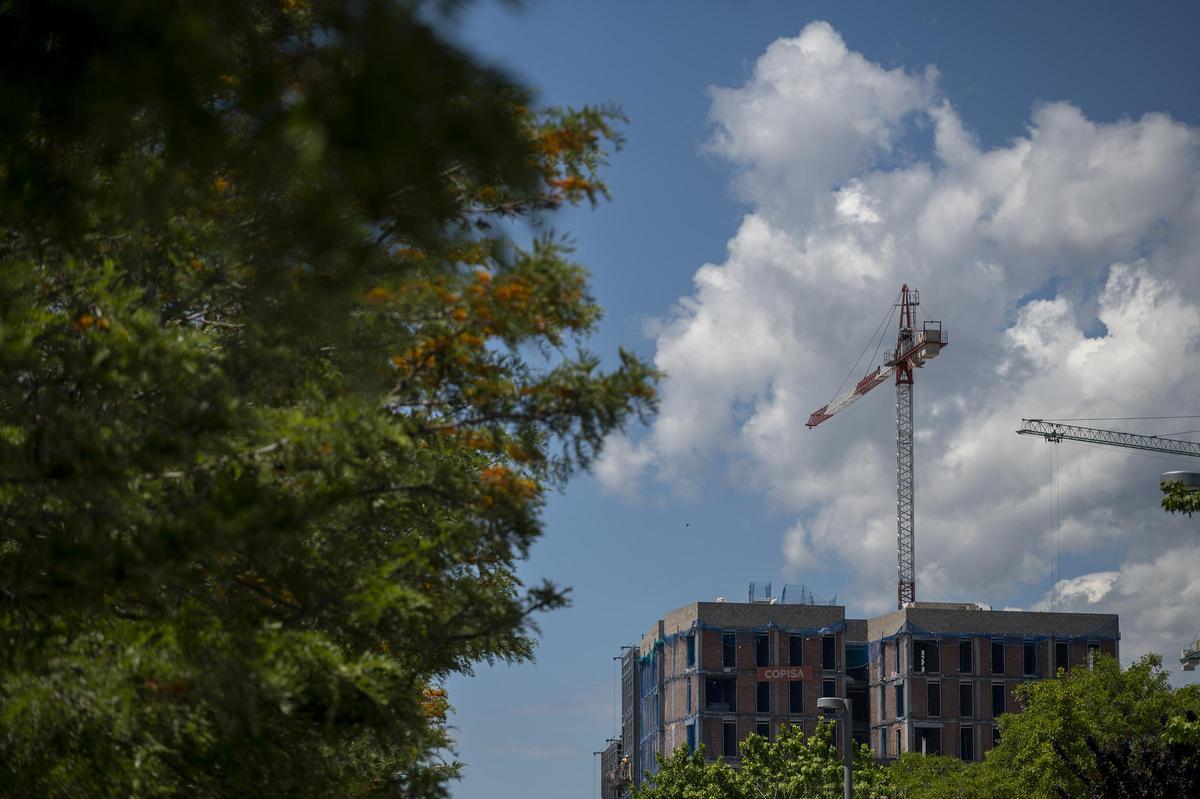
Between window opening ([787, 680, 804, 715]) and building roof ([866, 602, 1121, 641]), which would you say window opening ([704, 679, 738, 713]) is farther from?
building roof ([866, 602, 1121, 641])

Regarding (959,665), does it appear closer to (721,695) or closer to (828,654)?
(828,654)

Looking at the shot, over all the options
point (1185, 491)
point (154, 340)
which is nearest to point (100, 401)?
point (154, 340)

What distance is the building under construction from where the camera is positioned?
96125mm

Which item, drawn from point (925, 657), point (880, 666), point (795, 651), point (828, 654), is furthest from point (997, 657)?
point (795, 651)

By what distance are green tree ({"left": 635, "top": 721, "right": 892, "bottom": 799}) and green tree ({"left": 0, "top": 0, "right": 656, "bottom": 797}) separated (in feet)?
150

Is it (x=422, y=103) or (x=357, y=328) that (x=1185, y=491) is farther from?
(x=422, y=103)

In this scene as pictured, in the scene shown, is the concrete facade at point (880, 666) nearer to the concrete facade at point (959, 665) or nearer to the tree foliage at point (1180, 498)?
the concrete facade at point (959, 665)

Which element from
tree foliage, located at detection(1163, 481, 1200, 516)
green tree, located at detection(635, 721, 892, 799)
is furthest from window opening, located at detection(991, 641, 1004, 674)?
tree foliage, located at detection(1163, 481, 1200, 516)

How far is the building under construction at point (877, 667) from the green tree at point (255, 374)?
8501cm

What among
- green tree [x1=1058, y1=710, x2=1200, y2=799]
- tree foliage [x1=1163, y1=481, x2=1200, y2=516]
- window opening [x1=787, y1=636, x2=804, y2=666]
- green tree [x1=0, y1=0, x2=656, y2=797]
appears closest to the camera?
green tree [x1=0, y1=0, x2=656, y2=797]

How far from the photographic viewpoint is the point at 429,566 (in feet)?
39.3

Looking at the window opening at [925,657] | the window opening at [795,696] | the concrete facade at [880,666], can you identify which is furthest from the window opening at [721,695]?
the window opening at [925,657]

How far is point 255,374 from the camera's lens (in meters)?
10.4

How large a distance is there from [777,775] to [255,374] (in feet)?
162
